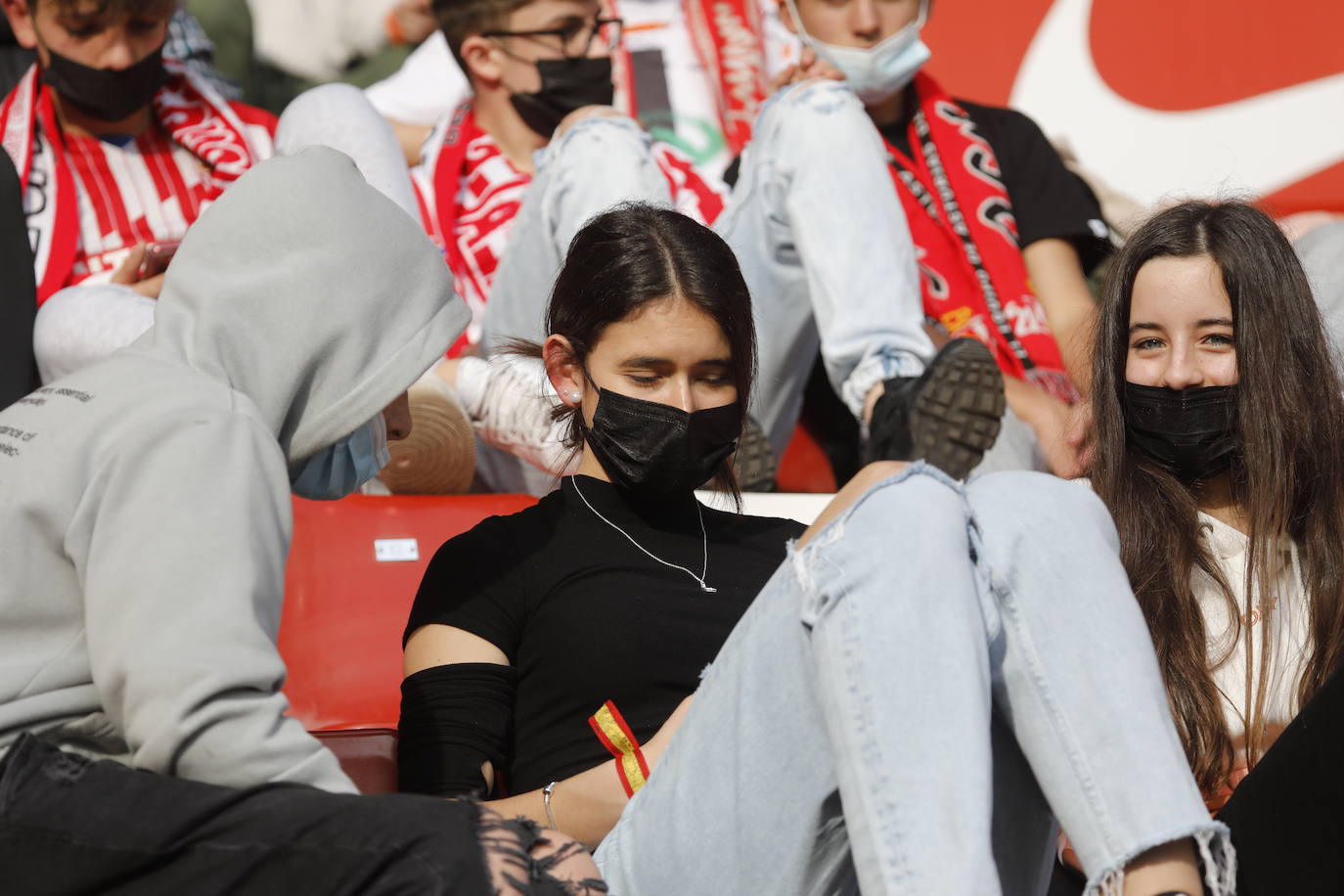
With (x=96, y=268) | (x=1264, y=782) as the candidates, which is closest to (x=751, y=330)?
(x=1264, y=782)

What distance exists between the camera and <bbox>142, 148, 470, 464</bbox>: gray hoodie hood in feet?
5.22

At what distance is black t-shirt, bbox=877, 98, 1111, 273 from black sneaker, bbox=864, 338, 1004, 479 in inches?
49.0

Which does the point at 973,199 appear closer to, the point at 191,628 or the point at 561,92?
the point at 561,92

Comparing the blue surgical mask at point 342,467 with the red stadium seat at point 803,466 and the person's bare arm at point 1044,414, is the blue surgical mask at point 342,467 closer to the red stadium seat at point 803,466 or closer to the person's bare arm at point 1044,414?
the person's bare arm at point 1044,414

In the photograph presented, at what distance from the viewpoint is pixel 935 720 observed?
4.69ft

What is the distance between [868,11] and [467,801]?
2869 mm

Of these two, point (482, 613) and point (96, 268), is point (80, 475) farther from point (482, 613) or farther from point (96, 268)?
point (96, 268)

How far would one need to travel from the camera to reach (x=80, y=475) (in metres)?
1.44

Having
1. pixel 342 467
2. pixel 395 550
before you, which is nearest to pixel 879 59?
pixel 395 550

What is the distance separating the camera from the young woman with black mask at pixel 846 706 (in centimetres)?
143

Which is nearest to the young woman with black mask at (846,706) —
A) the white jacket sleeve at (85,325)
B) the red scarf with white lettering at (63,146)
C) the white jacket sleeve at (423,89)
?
the white jacket sleeve at (85,325)

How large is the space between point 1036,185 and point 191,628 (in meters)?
2.99

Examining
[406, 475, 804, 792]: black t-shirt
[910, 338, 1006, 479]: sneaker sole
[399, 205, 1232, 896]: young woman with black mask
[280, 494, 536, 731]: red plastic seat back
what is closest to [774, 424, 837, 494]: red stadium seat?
[910, 338, 1006, 479]: sneaker sole

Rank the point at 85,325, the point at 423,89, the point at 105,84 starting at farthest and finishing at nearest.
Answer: the point at 423,89, the point at 105,84, the point at 85,325
